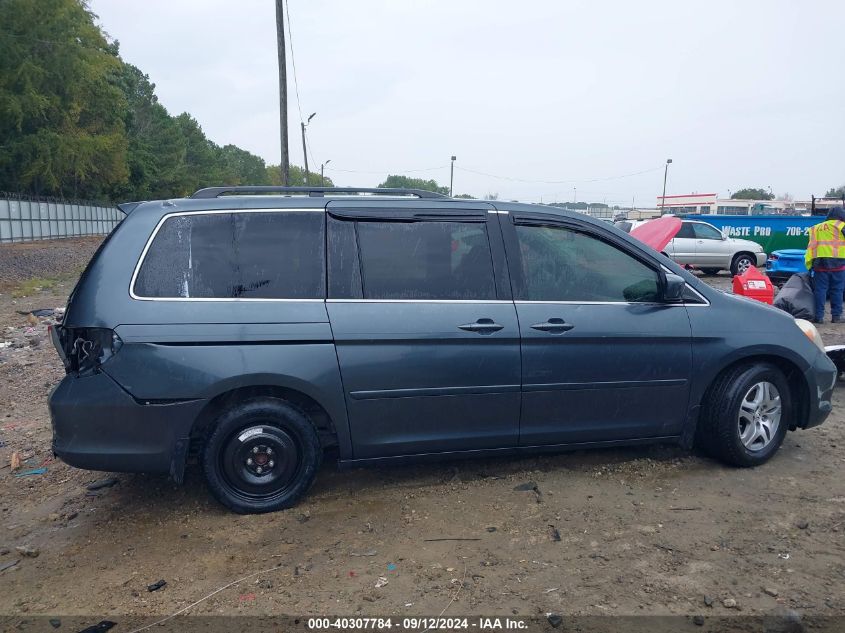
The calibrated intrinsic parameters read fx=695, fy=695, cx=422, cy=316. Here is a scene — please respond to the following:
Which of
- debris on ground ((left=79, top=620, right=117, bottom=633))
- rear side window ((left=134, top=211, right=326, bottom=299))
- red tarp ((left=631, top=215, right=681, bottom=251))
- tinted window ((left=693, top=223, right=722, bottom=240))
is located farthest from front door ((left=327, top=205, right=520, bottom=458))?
tinted window ((left=693, top=223, right=722, bottom=240))

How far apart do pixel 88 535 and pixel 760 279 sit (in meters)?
7.44

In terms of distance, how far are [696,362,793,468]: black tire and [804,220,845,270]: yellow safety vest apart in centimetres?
625

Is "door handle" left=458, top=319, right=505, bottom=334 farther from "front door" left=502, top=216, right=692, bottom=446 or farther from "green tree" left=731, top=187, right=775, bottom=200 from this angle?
"green tree" left=731, top=187, right=775, bottom=200

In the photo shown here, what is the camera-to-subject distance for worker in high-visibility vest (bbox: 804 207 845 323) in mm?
9789

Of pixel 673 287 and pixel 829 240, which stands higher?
pixel 829 240

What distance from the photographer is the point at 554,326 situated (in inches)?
166

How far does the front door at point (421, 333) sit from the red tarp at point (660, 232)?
266 cm

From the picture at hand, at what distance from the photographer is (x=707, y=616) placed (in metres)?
3.04

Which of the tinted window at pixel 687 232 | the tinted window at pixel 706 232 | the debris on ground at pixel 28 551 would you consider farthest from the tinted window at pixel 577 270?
the tinted window at pixel 706 232

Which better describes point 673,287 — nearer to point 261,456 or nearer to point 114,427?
point 261,456

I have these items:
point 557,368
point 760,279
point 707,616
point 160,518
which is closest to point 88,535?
point 160,518

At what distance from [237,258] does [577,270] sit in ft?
6.86

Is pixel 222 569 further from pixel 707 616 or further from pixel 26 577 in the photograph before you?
pixel 707 616

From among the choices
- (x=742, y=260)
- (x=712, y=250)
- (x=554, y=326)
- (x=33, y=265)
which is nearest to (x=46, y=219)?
(x=33, y=265)
